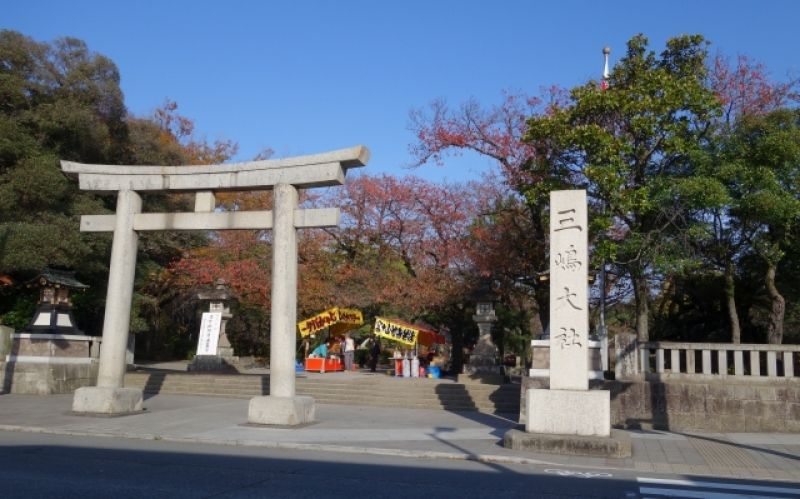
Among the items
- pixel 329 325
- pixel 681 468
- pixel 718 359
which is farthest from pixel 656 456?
pixel 329 325

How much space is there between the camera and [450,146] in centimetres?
2128

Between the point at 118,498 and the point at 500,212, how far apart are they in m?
16.7

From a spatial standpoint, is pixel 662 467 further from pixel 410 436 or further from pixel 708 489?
pixel 410 436

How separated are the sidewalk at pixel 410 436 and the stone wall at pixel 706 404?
0.60 m

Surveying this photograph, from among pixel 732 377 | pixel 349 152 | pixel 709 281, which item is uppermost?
pixel 349 152

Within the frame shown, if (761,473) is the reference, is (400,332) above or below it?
above

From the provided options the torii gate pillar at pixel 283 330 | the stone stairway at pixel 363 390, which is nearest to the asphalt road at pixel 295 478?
the torii gate pillar at pixel 283 330

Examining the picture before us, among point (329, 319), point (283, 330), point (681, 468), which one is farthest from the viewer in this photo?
point (329, 319)

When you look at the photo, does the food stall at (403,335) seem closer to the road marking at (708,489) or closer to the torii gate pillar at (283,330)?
the torii gate pillar at (283,330)

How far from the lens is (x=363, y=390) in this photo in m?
20.4

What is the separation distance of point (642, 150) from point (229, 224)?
34.0 feet

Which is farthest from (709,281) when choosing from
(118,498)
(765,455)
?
(118,498)

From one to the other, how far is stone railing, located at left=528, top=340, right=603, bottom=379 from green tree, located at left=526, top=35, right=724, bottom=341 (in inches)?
68.2

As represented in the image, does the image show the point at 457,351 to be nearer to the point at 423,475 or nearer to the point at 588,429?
the point at 588,429
